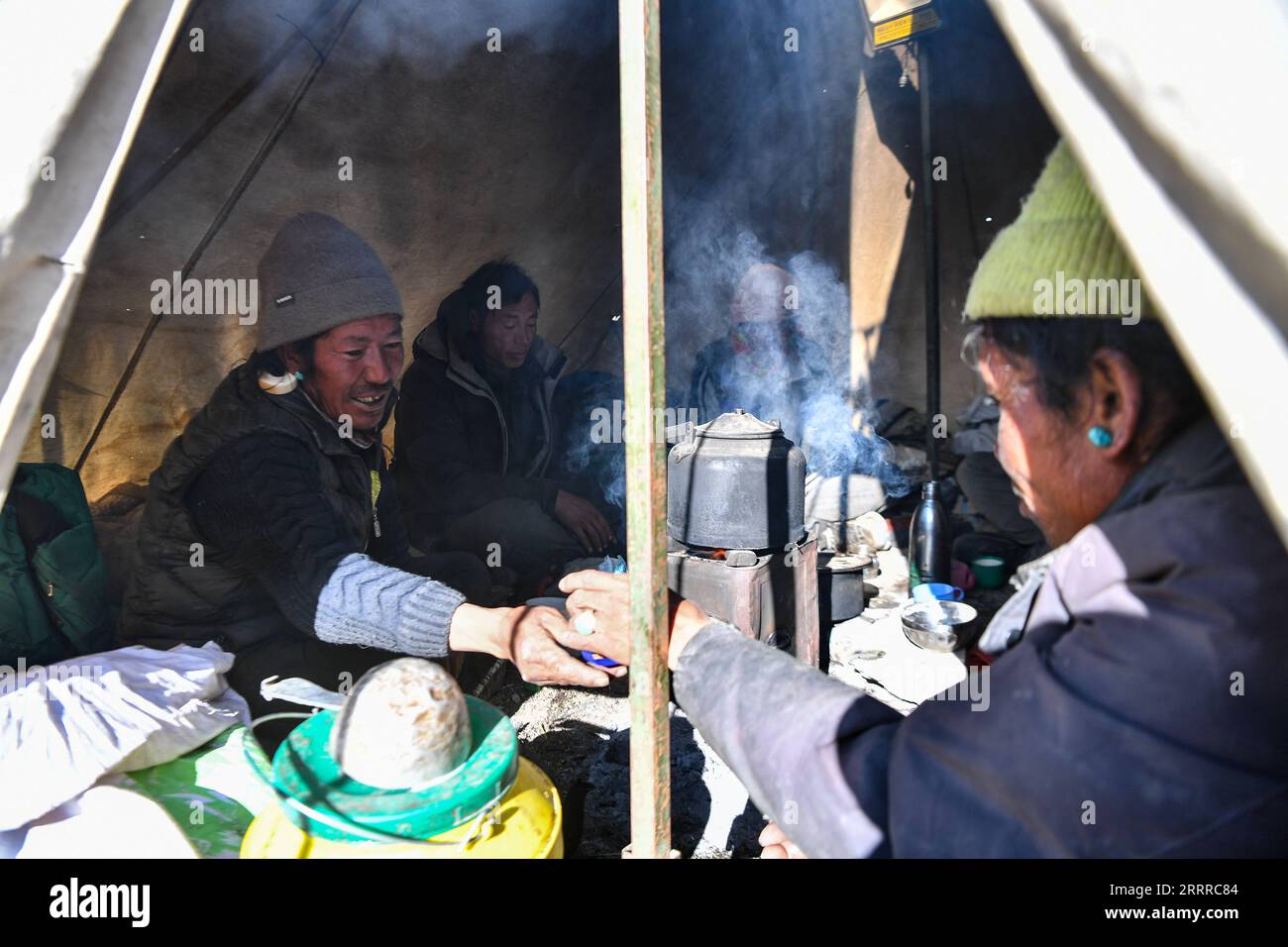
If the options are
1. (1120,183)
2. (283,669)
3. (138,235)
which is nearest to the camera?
(1120,183)

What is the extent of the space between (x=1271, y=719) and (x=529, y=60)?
439 centimetres

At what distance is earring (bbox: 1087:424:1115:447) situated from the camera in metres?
1.25

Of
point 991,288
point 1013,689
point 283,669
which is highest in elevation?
point 991,288

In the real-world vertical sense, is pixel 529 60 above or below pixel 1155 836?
above

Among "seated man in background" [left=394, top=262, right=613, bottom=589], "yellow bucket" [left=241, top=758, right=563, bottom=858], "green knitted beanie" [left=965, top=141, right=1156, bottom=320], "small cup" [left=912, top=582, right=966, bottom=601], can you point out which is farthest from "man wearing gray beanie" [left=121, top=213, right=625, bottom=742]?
"small cup" [left=912, top=582, right=966, bottom=601]

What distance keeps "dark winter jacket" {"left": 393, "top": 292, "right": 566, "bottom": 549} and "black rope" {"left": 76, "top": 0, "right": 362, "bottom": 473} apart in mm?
1103

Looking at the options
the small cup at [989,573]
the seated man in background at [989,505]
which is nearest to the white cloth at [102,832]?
the small cup at [989,573]

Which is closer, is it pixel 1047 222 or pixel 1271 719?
pixel 1271 719

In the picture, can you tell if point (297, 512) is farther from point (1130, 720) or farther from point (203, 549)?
point (1130, 720)

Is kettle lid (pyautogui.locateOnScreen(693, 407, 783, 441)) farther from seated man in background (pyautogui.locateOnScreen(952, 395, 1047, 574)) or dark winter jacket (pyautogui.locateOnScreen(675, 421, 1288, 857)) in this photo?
seated man in background (pyautogui.locateOnScreen(952, 395, 1047, 574))

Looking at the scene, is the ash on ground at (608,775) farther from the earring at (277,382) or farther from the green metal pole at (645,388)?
the earring at (277,382)

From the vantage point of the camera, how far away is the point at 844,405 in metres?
6.22
